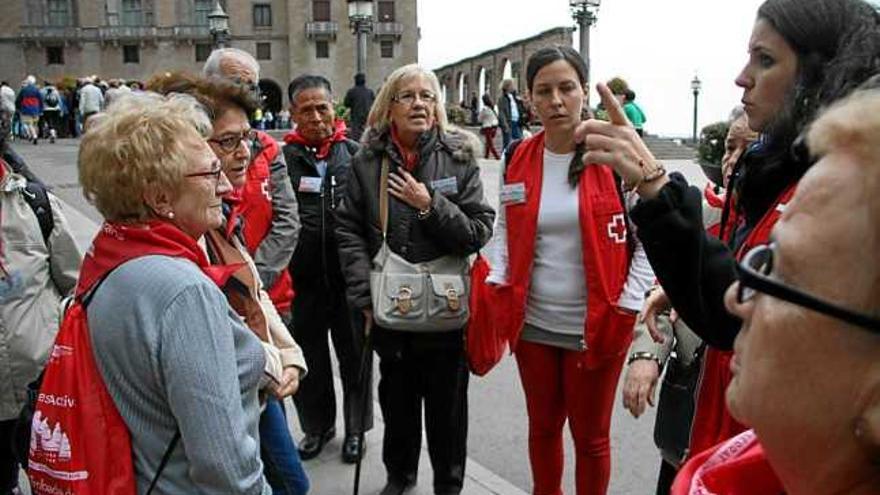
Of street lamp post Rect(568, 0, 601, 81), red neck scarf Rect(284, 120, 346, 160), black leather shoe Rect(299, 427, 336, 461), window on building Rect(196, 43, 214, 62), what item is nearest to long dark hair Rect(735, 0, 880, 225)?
red neck scarf Rect(284, 120, 346, 160)

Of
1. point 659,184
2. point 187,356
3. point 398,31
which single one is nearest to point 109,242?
point 187,356

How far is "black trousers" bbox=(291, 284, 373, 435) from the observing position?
14.2 feet

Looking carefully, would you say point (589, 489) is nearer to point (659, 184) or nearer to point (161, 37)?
point (659, 184)

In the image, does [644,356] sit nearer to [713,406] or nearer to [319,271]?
[713,406]

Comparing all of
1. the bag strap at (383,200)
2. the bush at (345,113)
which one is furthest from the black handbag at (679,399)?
the bush at (345,113)

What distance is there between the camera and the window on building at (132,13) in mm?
62656

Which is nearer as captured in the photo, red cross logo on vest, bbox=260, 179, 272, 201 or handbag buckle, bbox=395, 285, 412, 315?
handbag buckle, bbox=395, 285, 412, 315

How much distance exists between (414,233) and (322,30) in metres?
61.9

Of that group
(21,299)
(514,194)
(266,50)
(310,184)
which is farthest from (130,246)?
(266,50)

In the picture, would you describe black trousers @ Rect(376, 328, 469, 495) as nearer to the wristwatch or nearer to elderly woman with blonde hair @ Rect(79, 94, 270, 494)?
the wristwatch

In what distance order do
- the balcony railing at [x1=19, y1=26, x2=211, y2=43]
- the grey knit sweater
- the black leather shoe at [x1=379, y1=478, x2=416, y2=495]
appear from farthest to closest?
the balcony railing at [x1=19, y1=26, x2=211, y2=43], the black leather shoe at [x1=379, y1=478, x2=416, y2=495], the grey knit sweater

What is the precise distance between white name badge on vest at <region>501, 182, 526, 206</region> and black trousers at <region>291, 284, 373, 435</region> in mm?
1357

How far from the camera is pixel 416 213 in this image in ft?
11.7

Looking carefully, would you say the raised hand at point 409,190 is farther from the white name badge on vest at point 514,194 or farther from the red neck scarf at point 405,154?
the white name badge on vest at point 514,194
